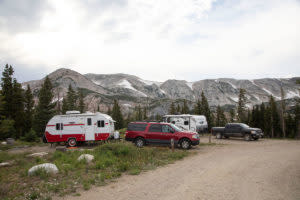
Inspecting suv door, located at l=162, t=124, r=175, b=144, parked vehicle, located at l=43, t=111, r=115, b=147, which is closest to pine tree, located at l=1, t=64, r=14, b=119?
parked vehicle, located at l=43, t=111, r=115, b=147

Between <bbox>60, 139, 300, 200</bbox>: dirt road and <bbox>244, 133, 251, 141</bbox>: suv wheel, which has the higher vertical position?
<bbox>60, 139, 300, 200</bbox>: dirt road

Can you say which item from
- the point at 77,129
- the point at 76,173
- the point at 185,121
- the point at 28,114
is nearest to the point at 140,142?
the point at 77,129

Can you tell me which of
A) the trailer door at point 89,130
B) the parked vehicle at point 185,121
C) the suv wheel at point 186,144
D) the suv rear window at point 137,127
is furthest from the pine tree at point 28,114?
the suv wheel at point 186,144

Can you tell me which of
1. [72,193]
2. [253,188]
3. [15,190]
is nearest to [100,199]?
[72,193]

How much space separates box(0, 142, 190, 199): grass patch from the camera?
6.25 m

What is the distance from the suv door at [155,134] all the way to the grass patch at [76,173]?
2.71m

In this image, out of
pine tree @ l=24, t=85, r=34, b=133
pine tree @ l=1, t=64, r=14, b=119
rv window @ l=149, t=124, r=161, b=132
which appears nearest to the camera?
rv window @ l=149, t=124, r=161, b=132

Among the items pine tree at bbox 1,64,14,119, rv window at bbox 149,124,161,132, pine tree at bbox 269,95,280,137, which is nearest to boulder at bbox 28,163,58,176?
rv window at bbox 149,124,161,132

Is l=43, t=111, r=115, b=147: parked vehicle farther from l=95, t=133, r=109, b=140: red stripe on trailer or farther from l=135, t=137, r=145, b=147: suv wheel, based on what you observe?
l=135, t=137, r=145, b=147: suv wheel

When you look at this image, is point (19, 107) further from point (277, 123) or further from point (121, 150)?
point (277, 123)

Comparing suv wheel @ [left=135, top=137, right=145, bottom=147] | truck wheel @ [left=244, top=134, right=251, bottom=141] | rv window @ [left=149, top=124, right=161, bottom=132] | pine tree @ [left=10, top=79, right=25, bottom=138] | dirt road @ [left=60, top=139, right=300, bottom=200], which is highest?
pine tree @ [left=10, top=79, right=25, bottom=138]

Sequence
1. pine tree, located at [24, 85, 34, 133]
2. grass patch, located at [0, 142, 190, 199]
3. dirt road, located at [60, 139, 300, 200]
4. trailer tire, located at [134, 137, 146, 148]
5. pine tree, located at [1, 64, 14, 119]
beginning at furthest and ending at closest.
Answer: pine tree, located at [24, 85, 34, 133] < pine tree, located at [1, 64, 14, 119] < trailer tire, located at [134, 137, 146, 148] < grass patch, located at [0, 142, 190, 199] < dirt road, located at [60, 139, 300, 200]

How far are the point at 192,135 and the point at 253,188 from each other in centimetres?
811

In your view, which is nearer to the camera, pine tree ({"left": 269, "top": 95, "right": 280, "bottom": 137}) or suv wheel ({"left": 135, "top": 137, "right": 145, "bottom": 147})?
suv wheel ({"left": 135, "top": 137, "right": 145, "bottom": 147})
